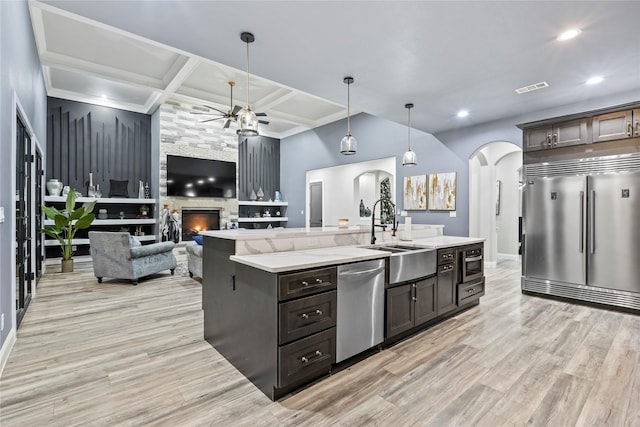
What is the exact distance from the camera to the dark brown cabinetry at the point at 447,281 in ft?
10.6

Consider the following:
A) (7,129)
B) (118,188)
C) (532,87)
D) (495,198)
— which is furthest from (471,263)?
(118,188)

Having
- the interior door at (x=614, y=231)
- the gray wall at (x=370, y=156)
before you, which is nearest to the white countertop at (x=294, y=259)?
the interior door at (x=614, y=231)

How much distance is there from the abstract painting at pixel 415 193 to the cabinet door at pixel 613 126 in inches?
117

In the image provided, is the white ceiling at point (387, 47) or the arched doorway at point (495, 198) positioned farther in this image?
the arched doorway at point (495, 198)

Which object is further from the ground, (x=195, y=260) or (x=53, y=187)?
(x=53, y=187)

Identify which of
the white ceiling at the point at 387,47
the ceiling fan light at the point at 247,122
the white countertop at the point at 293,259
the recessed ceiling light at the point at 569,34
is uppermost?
the white ceiling at the point at 387,47

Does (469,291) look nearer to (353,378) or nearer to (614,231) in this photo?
(614,231)

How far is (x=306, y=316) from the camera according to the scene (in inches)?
81.3

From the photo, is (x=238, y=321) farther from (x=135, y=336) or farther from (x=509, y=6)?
(x=509, y=6)

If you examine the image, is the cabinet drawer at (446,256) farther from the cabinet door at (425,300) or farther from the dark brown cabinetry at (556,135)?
the dark brown cabinetry at (556,135)

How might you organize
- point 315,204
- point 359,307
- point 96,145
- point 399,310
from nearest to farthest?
point 359,307
point 399,310
point 96,145
point 315,204

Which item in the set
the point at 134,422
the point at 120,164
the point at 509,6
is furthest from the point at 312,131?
the point at 134,422

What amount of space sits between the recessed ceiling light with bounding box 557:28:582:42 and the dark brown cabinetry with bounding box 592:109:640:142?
1.66 metres

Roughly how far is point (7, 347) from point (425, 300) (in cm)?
349
